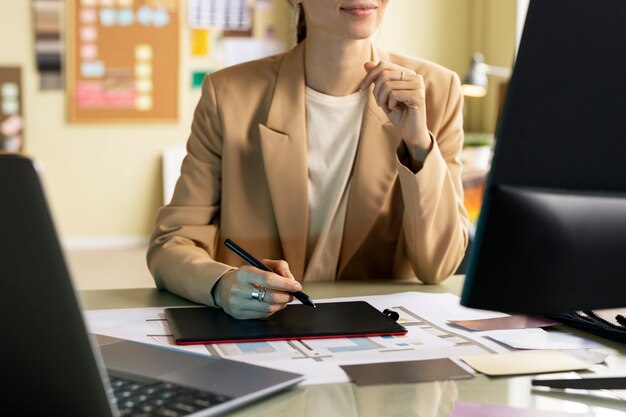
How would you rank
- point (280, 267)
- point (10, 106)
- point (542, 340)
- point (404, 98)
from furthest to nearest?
1. point (10, 106)
2. point (404, 98)
3. point (280, 267)
4. point (542, 340)

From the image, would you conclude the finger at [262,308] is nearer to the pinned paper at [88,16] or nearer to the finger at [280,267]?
the finger at [280,267]

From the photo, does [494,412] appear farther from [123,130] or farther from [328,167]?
[123,130]

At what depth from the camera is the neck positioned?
5.83 feet

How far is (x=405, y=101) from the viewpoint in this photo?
1544 mm

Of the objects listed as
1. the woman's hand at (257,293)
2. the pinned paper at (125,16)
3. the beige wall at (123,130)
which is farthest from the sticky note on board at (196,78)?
the woman's hand at (257,293)

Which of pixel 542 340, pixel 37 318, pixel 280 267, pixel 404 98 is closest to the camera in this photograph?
pixel 37 318

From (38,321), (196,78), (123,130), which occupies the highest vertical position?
(38,321)

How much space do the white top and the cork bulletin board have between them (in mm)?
3774

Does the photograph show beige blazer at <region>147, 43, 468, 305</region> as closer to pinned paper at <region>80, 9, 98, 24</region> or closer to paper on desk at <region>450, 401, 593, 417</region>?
paper on desk at <region>450, 401, 593, 417</region>

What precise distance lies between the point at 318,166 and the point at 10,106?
3967 millimetres

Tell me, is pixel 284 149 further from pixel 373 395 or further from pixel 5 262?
pixel 5 262

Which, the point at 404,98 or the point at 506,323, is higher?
the point at 404,98

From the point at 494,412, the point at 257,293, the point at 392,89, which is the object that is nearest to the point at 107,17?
the point at 392,89

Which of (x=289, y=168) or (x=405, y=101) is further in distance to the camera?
(x=289, y=168)
